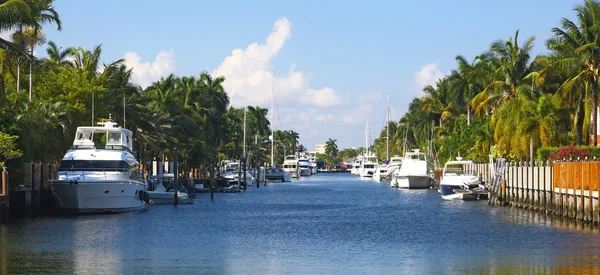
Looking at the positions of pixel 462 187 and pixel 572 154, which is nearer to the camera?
pixel 572 154

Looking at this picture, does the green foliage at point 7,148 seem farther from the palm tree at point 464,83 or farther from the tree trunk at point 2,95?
the palm tree at point 464,83

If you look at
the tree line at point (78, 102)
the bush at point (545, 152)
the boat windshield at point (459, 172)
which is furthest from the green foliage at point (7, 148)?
the boat windshield at point (459, 172)

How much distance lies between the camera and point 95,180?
55938mm

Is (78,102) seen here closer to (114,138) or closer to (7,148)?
(114,138)

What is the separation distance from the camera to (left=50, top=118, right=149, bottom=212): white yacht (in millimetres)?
56188

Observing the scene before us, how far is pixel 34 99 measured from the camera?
76000 mm

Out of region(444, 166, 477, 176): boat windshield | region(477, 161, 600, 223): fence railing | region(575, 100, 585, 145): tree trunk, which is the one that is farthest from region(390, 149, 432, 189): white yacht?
region(477, 161, 600, 223): fence railing

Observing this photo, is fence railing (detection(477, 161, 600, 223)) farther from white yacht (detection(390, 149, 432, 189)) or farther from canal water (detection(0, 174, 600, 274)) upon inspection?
white yacht (detection(390, 149, 432, 189))

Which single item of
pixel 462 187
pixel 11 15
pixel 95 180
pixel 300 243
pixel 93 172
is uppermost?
pixel 11 15

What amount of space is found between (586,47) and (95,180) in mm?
36522

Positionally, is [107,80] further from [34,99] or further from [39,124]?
[39,124]

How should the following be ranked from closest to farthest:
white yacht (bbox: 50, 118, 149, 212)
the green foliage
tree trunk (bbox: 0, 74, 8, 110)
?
1. the green foliage
2. tree trunk (bbox: 0, 74, 8, 110)
3. white yacht (bbox: 50, 118, 149, 212)

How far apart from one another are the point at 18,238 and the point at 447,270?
64.1 feet

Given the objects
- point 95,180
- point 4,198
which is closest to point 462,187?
point 95,180
